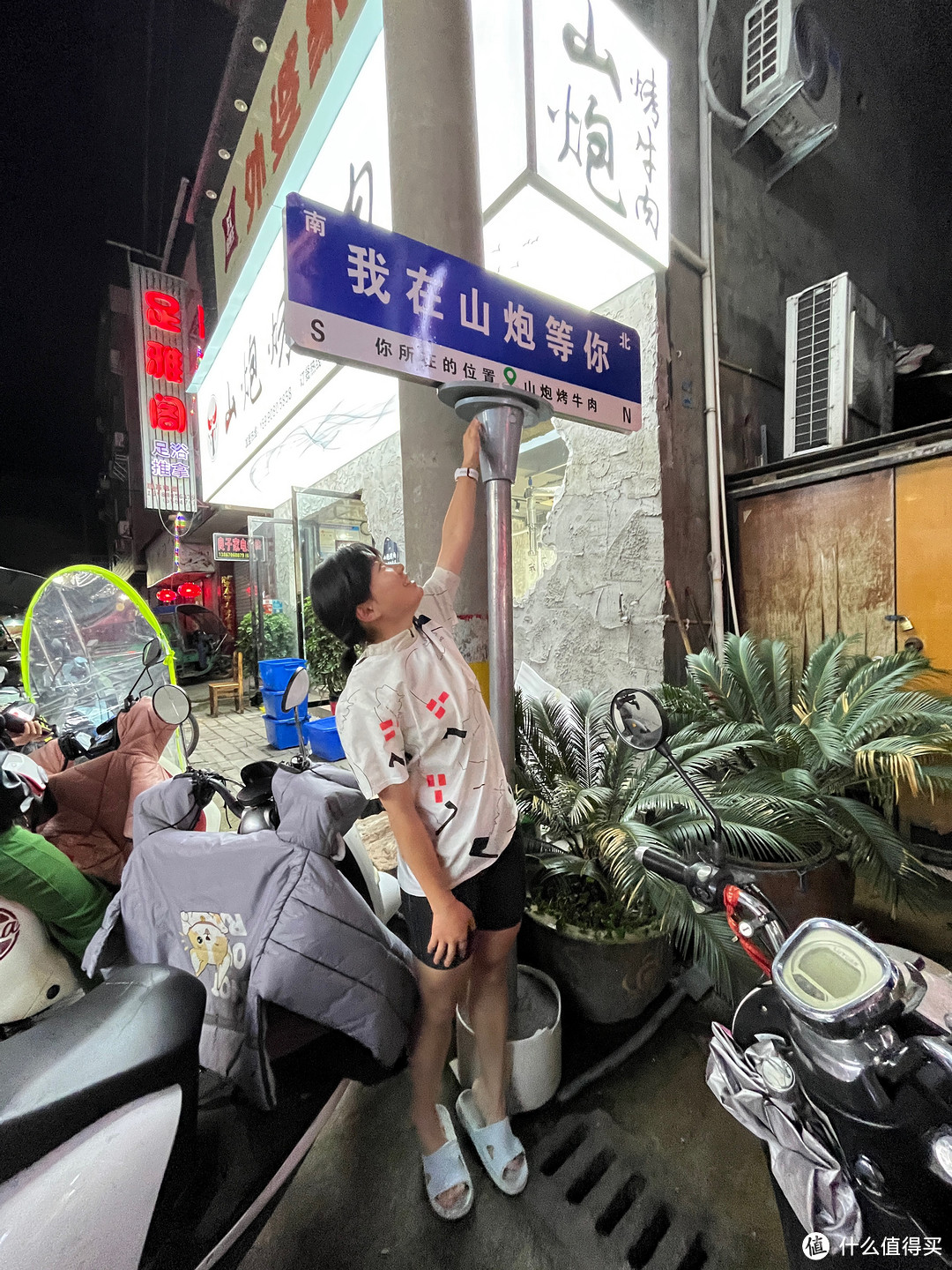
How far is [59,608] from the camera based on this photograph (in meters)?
3.49

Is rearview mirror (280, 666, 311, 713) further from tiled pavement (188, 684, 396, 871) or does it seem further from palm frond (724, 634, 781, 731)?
palm frond (724, 634, 781, 731)

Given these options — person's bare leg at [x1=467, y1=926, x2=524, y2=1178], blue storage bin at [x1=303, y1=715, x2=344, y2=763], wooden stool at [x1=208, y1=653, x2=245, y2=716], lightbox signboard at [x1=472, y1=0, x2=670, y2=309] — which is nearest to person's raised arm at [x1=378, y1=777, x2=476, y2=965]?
person's bare leg at [x1=467, y1=926, x2=524, y2=1178]

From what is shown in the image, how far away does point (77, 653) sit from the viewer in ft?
11.5

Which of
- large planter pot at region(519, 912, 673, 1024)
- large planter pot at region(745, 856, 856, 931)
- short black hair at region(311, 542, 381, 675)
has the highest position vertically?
short black hair at region(311, 542, 381, 675)

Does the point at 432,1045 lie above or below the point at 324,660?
below

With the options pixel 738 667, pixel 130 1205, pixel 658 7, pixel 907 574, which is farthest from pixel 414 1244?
pixel 658 7

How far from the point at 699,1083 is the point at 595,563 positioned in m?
2.97

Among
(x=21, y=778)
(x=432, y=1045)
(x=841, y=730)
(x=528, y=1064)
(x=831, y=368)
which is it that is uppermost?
(x=831, y=368)

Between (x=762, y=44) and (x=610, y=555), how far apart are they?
13.7 ft

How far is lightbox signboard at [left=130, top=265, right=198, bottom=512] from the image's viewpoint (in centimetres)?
893

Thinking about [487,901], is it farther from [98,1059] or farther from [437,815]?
[98,1059]

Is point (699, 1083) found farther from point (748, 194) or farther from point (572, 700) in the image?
point (748, 194)

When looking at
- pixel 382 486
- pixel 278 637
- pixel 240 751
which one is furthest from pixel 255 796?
pixel 278 637

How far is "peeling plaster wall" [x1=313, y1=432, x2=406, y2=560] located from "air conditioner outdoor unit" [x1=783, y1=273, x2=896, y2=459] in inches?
134
